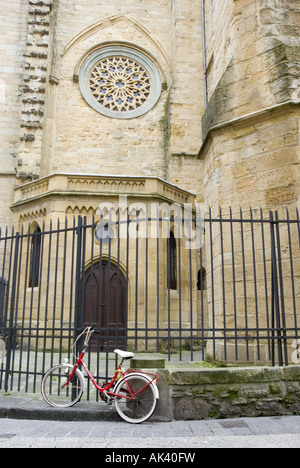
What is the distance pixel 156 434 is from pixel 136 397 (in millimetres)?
576

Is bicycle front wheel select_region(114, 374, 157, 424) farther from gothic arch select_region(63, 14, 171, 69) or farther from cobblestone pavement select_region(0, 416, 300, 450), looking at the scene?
gothic arch select_region(63, 14, 171, 69)

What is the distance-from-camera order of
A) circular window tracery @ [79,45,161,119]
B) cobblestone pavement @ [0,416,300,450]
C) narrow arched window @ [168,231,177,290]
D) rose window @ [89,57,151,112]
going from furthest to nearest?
rose window @ [89,57,151,112] → circular window tracery @ [79,45,161,119] → narrow arched window @ [168,231,177,290] → cobblestone pavement @ [0,416,300,450]

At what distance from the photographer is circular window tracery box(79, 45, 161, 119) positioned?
57.9 feet

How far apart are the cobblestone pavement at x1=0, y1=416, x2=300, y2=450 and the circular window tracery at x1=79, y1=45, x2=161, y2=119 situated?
1516cm

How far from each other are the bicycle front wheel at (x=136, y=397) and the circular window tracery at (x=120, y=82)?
14781 millimetres

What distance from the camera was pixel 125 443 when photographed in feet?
11.3

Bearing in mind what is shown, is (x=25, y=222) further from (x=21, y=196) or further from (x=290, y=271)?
(x=290, y=271)

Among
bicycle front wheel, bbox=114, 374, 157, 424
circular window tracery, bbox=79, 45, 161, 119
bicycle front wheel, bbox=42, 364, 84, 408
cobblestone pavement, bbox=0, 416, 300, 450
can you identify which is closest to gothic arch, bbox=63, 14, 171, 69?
circular window tracery, bbox=79, 45, 161, 119

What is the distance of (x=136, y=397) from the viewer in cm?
427

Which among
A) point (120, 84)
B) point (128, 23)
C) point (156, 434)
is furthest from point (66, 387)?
point (128, 23)

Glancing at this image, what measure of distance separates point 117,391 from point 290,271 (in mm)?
2826

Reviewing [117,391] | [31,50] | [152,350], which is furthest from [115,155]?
[117,391]

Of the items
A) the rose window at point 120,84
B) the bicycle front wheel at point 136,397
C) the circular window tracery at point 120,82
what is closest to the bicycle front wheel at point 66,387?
the bicycle front wheel at point 136,397

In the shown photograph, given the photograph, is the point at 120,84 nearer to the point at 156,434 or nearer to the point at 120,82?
the point at 120,82
